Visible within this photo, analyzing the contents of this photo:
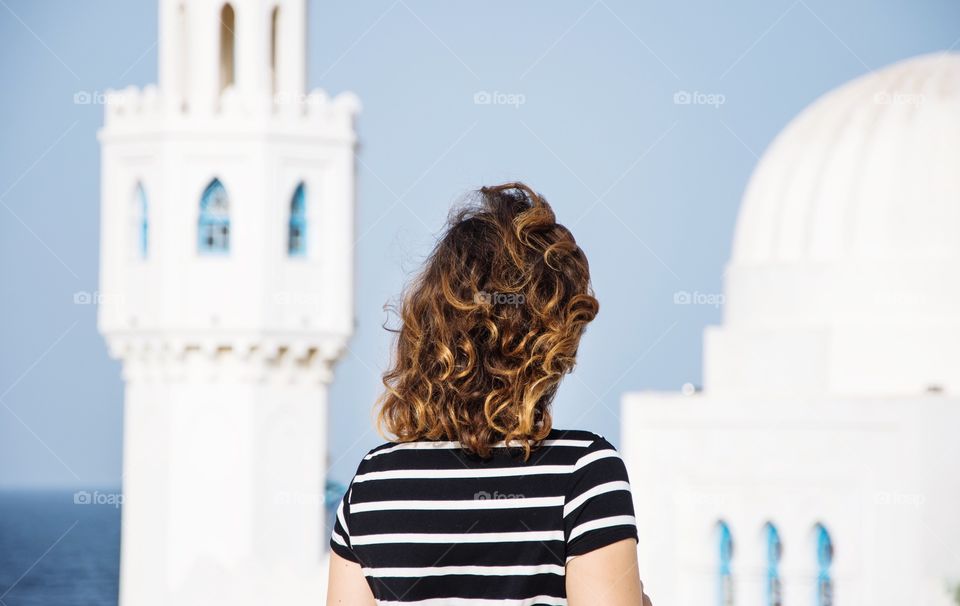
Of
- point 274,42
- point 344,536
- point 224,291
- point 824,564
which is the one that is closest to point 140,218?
point 224,291

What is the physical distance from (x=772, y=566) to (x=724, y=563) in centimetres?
51

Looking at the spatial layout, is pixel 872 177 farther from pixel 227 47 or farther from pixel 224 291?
pixel 227 47

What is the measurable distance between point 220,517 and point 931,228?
8.03 metres

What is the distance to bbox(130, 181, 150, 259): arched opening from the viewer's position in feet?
48.9

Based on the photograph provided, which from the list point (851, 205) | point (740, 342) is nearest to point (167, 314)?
point (740, 342)

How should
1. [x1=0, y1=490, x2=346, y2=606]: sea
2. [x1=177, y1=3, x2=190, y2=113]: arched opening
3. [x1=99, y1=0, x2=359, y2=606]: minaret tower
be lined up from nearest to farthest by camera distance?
[x1=99, y1=0, x2=359, y2=606]: minaret tower, [x1=177, y1=3, x2=190, y2=113]: arched opening, [x1=0, y1=490, x2=346, y2=606]: sea

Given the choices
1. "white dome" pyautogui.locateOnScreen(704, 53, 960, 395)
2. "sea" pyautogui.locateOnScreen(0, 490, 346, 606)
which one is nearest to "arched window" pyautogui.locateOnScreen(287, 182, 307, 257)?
"white dome" pyautogui.locateOnScreen(704, 53, 960, 395)

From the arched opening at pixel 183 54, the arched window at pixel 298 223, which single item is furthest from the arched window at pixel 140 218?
the arched window at pixel 298 223

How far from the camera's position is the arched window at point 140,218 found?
48.9ft

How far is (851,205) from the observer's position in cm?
1449

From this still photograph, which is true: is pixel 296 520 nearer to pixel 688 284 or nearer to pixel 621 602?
pixel 688 284

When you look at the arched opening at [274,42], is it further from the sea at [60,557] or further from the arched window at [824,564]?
the sea at [60,557]

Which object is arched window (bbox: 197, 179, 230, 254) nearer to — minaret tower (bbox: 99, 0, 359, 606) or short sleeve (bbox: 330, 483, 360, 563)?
minaret tower (bbox: 99, 0, 359, 606)

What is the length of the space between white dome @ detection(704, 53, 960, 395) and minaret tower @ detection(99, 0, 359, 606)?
14.8ft
